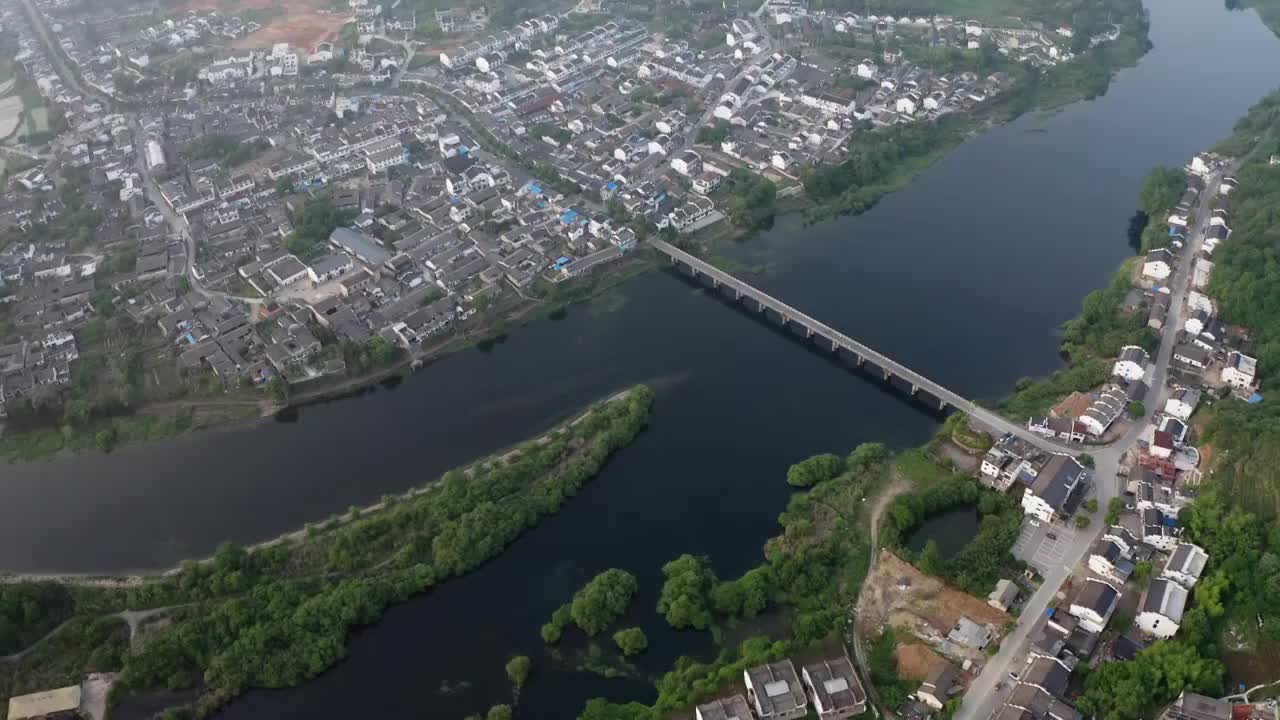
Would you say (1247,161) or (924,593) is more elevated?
(1247,161)

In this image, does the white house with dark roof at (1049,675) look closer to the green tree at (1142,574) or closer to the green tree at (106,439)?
the green tree at (1142,574)

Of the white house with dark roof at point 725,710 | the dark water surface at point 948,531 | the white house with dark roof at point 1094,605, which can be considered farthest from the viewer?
the dark water surface at point 948,531

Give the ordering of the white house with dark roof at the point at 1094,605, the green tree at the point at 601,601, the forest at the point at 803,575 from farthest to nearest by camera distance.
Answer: the green tree at the point at 601,601 < the white house with dark roof at the point at 1094,605 < the forest at the point at 803,575

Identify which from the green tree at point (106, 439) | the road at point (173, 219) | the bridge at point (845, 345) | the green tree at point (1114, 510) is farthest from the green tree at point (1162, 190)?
the green tree at point (106, 439)

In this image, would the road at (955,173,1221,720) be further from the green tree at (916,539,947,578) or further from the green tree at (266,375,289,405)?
the green tree at (266,375,289,405)

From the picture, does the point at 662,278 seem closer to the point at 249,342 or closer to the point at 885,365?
the point at 885,365

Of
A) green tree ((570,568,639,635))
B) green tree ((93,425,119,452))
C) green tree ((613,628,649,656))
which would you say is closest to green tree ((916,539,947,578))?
green tree ((613,628,649,656))

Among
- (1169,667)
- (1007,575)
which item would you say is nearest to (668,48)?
(1007,575)
